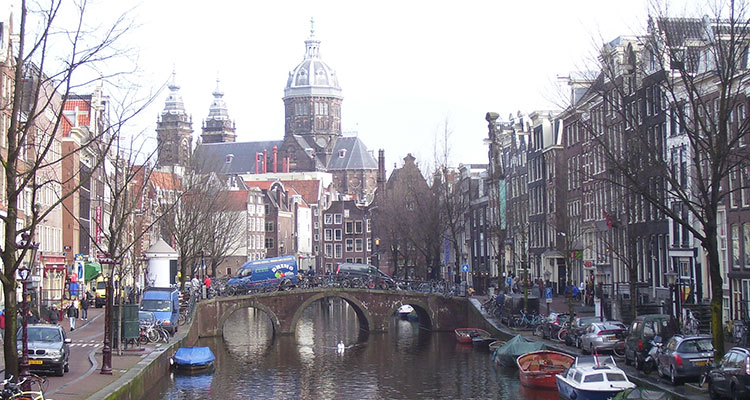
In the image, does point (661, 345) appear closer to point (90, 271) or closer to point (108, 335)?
point (108, 335)

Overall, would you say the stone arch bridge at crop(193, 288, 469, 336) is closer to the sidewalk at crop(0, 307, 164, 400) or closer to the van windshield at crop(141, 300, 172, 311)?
the van windshield at crop(141, 300, 172, 311)

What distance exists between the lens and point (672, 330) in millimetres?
37781

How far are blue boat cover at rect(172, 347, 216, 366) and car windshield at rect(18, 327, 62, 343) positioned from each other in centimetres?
1191

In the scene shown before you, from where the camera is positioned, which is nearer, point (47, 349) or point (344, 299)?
point (47, 349)

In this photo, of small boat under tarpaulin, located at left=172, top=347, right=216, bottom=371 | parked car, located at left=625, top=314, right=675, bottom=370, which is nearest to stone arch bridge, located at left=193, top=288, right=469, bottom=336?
small boat under tarpaulin, located at left=172, top=347, right=216, bottom=371

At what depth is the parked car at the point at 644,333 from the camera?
1448 inches

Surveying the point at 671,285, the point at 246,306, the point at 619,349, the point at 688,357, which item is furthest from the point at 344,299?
the point at 688,357

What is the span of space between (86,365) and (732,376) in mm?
20962

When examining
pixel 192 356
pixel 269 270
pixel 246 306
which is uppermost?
pixel 269 270

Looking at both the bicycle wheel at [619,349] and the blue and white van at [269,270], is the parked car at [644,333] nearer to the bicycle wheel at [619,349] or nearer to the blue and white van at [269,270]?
the bicycle wheel at [619,349]

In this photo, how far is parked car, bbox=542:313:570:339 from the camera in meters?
50.1

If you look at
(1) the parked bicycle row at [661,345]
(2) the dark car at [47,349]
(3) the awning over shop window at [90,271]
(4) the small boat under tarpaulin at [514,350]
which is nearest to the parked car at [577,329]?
(1) the parked bicycle row at [661,345]

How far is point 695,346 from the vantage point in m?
31.9

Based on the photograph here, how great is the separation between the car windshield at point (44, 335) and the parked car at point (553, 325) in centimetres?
2531
